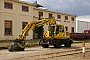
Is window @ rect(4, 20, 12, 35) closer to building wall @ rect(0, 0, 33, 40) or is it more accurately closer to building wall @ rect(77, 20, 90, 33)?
building wall @ rect(0, 0, 33, 40)

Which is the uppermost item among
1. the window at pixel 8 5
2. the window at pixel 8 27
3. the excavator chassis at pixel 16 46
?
the window at pixel 8 5

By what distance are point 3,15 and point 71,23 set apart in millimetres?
25313

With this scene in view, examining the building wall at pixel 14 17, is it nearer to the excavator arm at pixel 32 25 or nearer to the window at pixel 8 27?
the window at pixel 8 27

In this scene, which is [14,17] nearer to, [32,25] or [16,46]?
[32,25]

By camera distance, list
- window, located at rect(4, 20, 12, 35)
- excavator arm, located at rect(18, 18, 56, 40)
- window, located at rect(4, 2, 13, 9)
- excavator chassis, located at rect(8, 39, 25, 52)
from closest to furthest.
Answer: excavator chassis, located at rect(8, 39, 25, 52) < excavator arm, located at rect(18, 18, 56, 40) < window, located at rect(4, 2, 13, 9) < window, located at rect(4, 20, 12, 35)

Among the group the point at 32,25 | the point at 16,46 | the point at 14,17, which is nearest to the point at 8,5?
the point at 14,17

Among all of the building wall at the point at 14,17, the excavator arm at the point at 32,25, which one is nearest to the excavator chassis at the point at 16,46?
the excavator arm at the point at 32,25

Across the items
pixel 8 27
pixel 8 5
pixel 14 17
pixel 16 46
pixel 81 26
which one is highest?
pixel 8 5

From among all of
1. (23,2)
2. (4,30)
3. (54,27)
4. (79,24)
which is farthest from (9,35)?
(79,24)

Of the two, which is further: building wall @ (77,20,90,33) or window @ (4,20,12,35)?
building wall @ (77,20,90,33)

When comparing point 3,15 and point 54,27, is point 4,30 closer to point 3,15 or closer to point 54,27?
point 3,15

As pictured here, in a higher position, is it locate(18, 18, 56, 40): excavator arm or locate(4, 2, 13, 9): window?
locate(4, 2, 13, 9): window

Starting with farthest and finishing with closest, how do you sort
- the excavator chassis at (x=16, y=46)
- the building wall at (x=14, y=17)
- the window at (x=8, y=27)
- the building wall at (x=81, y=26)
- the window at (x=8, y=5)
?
1. the building wall at (x=81, y=26)
2. the window at (x=8, y=27)
3. the window at (x=8, y=5)
4. the building wall at (x=14, y=17)
5. the excavator chassis at (x=16, y=46)

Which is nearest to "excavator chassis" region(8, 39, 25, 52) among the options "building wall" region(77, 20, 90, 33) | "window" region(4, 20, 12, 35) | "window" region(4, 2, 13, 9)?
"window" region(4, 20, 12, 35)
